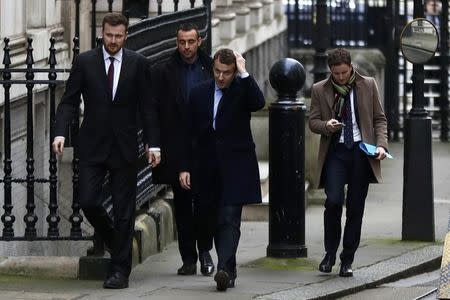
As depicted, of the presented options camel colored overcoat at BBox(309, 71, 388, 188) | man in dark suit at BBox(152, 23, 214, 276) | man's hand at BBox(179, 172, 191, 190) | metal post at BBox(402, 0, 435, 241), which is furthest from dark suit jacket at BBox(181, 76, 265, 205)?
metal post at BBox(402, 0, 435, 241)

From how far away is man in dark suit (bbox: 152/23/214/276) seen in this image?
12.3 m

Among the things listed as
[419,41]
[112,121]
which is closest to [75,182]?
[112,121]

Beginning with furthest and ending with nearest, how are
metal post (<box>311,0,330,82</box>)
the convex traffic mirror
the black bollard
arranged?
metal post (<box>311,0,330,82</box>) → the convex traffic mirror → the black bollard

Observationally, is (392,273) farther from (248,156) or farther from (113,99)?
(113,99)

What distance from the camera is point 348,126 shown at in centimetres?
1260

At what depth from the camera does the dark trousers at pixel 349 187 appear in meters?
12.6

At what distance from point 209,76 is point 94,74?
1162mm

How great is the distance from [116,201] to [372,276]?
2228mm

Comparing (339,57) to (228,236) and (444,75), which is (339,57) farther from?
(444,75)

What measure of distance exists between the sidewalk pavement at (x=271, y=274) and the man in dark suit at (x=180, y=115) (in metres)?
0.24

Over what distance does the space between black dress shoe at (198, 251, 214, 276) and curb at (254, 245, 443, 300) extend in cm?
78

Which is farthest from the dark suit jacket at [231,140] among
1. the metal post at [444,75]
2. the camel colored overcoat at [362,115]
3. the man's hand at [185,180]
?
the metal post at [444,75]

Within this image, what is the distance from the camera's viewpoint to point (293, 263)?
13266 millimetres

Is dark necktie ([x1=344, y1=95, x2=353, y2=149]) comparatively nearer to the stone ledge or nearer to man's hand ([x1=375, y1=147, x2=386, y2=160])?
man's hand ([x1=375, y1=147, x2=386, y2=160])
